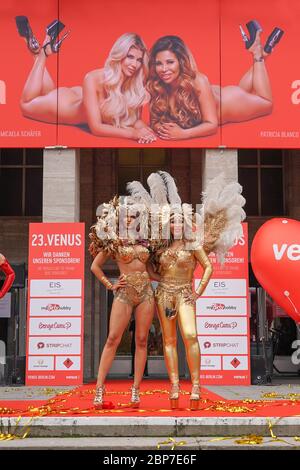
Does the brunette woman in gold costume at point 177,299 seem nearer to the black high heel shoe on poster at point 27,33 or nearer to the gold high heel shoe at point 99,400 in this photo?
the gold high heel shoe at point 99,400

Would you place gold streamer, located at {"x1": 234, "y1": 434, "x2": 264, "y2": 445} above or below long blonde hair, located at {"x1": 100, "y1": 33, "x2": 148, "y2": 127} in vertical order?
below

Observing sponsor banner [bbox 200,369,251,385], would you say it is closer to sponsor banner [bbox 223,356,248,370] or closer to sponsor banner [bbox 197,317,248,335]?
sponsor banner [bbox 223,356,248,370]

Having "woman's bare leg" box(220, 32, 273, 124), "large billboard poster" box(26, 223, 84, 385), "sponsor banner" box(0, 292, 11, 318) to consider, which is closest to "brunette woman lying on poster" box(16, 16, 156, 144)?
"woman's bare leg" box(220, 32, 273, 124)

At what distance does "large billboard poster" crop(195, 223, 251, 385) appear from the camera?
12.6 metres

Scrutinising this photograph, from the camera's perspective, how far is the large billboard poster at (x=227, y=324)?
1259 cm

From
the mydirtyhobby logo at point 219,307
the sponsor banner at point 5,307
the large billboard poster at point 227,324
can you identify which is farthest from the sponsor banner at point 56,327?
the sponsor banner at point 5,307

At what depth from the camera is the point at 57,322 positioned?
12750 millimetres

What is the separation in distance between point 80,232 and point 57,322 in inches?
69.9

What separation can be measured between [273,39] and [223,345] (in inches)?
248

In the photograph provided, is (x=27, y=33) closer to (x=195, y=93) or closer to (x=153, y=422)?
(x=195, y=93)

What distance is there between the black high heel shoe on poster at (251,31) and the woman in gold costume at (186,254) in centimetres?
656

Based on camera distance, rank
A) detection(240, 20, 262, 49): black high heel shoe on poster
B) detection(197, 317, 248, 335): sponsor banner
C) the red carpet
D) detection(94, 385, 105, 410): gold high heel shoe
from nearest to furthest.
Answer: the red carpet, detection(94, 385, 105, 410): gold high heel shoe, detection(197, 317, 248, 335): sponsor banner, detection(240, 20, 262, 49): black high heel shoe on poster
